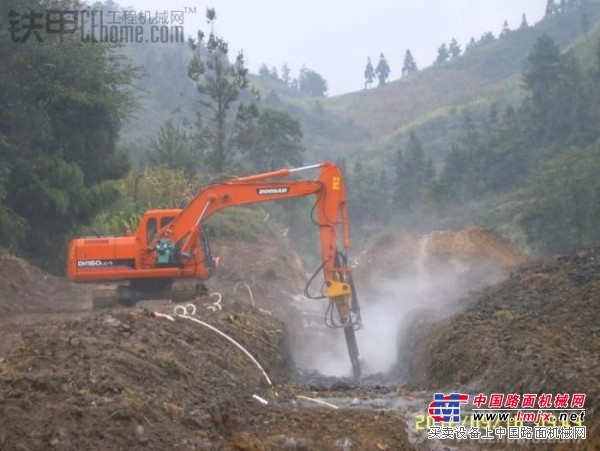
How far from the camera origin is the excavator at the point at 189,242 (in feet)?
60.7

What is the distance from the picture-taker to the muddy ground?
26.0ft

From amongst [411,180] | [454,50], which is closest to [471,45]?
[454,50]

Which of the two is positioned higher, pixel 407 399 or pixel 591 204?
pixel 591 204

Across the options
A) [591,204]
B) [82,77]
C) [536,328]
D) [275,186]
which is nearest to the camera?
[536,328]

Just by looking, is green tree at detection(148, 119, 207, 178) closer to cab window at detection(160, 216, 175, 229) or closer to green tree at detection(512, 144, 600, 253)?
green tree at detection(512, 144, 600, 253)

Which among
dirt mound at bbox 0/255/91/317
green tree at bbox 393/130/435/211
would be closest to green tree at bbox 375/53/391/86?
green tree at bbox 393/130/435/211

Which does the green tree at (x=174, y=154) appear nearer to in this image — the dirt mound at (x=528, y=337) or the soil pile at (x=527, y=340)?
the soil pile at (x=527, y=340)

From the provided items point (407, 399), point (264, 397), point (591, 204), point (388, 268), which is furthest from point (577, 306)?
point (388, 268)

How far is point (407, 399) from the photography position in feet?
40.5

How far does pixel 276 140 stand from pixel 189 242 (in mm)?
37336

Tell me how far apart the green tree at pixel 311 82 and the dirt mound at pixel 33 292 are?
147 metres

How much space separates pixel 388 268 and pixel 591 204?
335 inches

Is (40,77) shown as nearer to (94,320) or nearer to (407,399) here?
(94,320)

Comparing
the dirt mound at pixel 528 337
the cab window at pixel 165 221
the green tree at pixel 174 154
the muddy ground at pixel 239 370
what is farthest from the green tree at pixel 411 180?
the cab window at pixel 165 221
